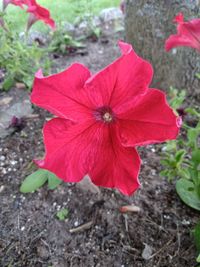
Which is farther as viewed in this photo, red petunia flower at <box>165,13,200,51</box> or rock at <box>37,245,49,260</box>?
rock at <box>37,245,49,260</box>

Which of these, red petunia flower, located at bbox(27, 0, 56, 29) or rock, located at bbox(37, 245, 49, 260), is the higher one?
red petunia flower, located at bbox(27, 0, 56, 29)

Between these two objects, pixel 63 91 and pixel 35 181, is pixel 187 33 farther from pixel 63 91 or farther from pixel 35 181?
pixel 35 181

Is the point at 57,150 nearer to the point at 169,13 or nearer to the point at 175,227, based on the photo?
the point at 175,227

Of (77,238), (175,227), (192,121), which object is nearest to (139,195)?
(175,227)

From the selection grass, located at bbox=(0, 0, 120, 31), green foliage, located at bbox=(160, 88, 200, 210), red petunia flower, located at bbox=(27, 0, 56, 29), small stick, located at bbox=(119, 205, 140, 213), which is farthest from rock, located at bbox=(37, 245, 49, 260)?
grass, located at bbox=(0, 0, 120, 31)

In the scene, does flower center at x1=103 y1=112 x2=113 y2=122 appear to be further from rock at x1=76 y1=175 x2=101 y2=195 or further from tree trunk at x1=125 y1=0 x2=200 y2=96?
tree trunk at x1=125 y1=0 x2=200 y2=96

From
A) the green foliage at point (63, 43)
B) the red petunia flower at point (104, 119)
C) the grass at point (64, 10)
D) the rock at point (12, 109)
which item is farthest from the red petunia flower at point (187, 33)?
the grass at point (64, 10)

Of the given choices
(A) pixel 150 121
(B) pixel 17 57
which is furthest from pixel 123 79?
(B) pixel 17 57
